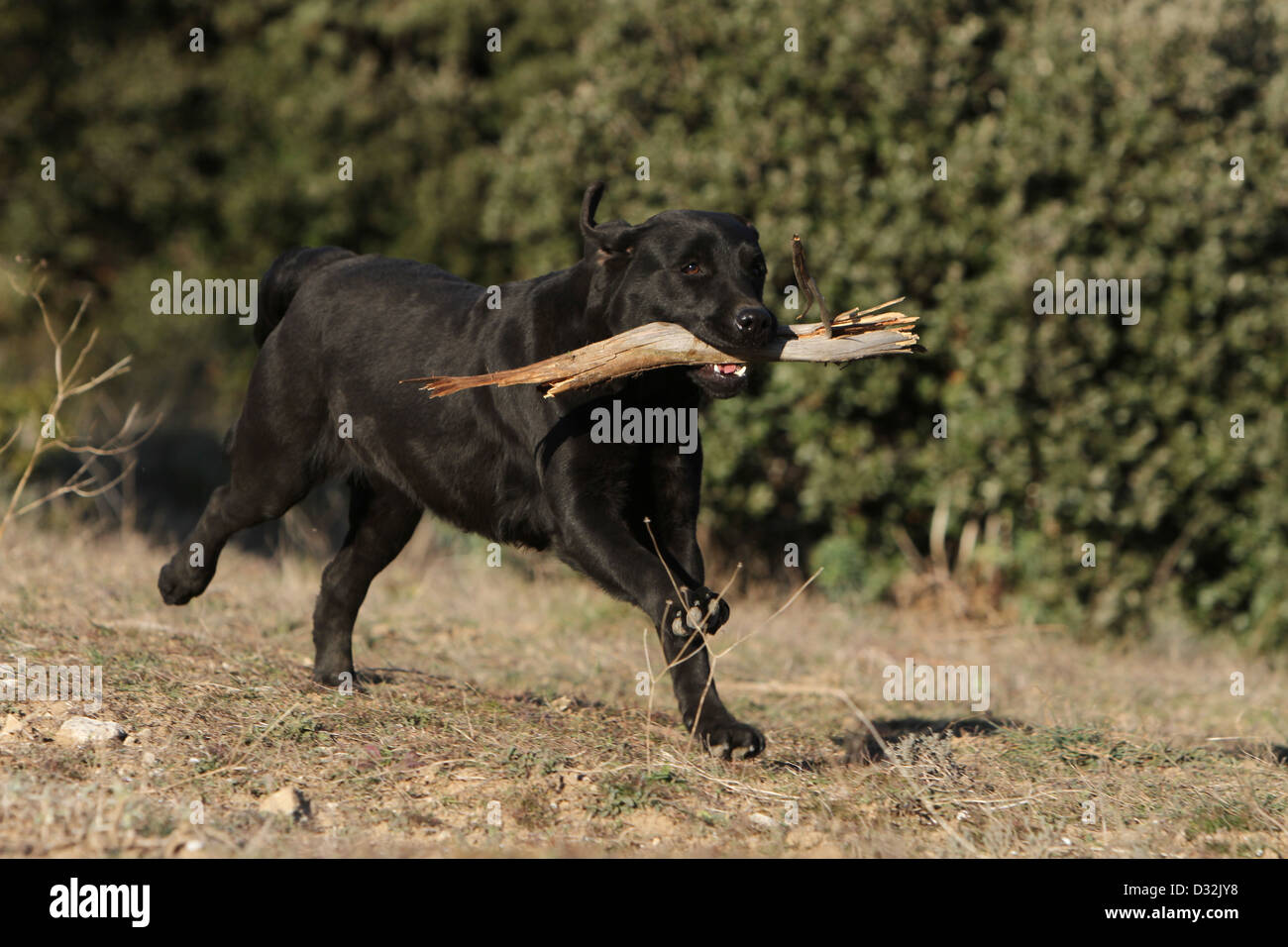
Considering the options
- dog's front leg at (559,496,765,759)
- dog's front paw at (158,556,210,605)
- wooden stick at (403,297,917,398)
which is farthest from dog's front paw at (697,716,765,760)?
dog's front paw at (158,556,210,605)

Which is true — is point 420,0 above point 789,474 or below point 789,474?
above

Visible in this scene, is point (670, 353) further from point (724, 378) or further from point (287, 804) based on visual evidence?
point (287, 804)

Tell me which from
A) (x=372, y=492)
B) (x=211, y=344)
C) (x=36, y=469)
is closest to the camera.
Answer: (x=372, y=492)

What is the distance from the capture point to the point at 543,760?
4.50 m

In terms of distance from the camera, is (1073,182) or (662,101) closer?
(1073,182)

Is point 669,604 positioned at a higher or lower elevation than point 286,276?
lower

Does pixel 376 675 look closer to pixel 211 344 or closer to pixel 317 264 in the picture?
pixel 317 264

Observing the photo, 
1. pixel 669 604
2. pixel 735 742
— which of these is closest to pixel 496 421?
pixel 669 604

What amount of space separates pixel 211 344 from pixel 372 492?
32.8ft

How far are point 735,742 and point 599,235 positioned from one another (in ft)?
5.80

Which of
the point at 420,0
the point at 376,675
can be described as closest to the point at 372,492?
the point at 376,675

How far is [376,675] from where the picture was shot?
591 centimetres

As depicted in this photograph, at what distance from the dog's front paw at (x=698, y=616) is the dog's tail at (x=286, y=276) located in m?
2.46

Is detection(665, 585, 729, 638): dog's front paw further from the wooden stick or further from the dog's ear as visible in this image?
the dog's ear
